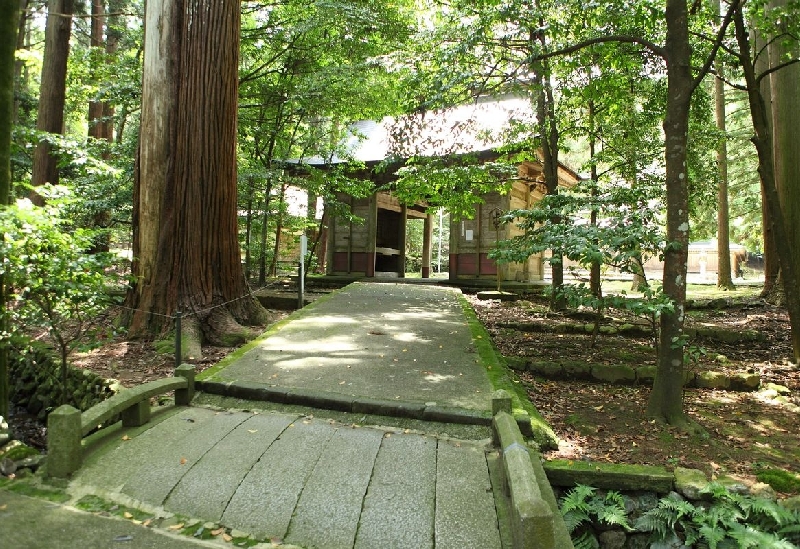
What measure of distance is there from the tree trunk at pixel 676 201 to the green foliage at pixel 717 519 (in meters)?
1.22

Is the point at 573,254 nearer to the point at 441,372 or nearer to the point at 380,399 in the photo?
the point at 441,372

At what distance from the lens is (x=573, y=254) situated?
4227 millimetres

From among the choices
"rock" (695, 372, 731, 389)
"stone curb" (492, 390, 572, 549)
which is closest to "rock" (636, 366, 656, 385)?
"rock" (695, 372, 731, 389)

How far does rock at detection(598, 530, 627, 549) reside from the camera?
3.16m

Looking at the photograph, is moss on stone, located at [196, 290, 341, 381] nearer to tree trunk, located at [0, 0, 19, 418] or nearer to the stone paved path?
the stone paved path

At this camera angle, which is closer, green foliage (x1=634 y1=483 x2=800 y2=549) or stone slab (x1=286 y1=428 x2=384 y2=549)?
stone slab (x1=286 y1=428 x2=384 y2=549)

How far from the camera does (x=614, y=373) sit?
229 inches

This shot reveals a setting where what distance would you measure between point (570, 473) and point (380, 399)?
4.86 feet

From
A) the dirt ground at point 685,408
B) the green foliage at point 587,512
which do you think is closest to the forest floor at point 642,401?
the dirt ground at point 685,408

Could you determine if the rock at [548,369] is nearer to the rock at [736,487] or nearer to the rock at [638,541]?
the rock at [736,487]

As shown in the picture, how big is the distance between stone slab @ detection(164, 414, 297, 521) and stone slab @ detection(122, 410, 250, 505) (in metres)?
0.05

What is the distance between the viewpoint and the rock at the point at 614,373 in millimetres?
5777

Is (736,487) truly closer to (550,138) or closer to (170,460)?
(170,460)

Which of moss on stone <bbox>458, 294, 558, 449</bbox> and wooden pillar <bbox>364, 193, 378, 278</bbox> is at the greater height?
wooden pillar <bbox>364, 193, 378, 278</bbox>
